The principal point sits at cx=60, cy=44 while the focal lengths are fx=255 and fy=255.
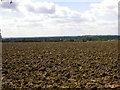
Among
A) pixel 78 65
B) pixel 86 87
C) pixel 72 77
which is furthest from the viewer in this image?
pixel 78 65

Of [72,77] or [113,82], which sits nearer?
[113,82]

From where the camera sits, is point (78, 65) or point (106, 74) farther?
point (78, 65)

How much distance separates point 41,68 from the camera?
13461mm

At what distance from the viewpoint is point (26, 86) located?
1016 centimetres

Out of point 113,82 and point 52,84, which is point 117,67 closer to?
point 113,82

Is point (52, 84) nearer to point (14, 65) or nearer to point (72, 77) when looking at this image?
point (72, 77)

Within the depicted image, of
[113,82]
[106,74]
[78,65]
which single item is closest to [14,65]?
[78,65]

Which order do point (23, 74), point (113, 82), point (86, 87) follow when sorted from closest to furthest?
point (86, 87) < point (113, 82) < point (23, 74)

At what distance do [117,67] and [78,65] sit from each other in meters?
2.16

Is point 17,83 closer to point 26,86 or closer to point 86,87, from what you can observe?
point 26,86

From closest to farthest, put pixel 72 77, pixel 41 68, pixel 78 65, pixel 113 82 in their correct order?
1. pixel 113 82
2. pixel 72 77
3. pixel 41 68
4. pixel 78 65

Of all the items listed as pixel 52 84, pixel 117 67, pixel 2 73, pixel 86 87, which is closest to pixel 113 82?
pixel 86 87

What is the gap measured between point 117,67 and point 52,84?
15.7ft

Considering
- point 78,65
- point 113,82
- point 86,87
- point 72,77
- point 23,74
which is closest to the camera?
point 86,87
